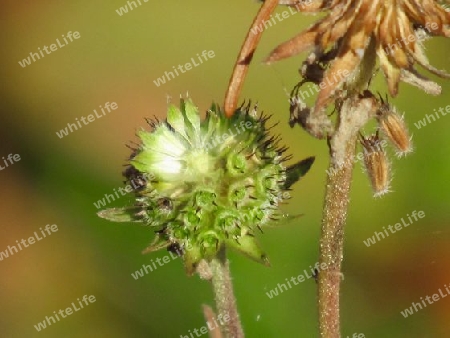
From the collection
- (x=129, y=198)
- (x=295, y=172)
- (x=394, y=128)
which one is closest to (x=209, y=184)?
(x=295, y=172)

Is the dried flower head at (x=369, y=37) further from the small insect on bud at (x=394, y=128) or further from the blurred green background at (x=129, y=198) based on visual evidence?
the blurred green background at (x=129, y=198)

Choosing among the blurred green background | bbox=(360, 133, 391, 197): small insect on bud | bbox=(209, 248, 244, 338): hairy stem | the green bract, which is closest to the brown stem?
bbox=(360, 133, 391, 197): small insect on bud

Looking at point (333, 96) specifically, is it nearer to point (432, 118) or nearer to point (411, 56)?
point (411, 56)

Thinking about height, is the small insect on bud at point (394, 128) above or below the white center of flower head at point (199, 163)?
below

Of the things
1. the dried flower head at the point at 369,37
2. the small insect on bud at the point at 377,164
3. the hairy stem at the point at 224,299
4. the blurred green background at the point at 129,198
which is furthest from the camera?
the blurred green background at the point at 129,198

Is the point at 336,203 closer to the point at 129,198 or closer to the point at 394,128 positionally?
the point at 394,128

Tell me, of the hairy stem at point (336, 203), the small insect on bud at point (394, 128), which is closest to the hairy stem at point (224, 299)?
the hairy stem at point (336, 203)

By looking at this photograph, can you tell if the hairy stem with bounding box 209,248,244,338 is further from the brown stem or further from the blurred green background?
the blurred green background
